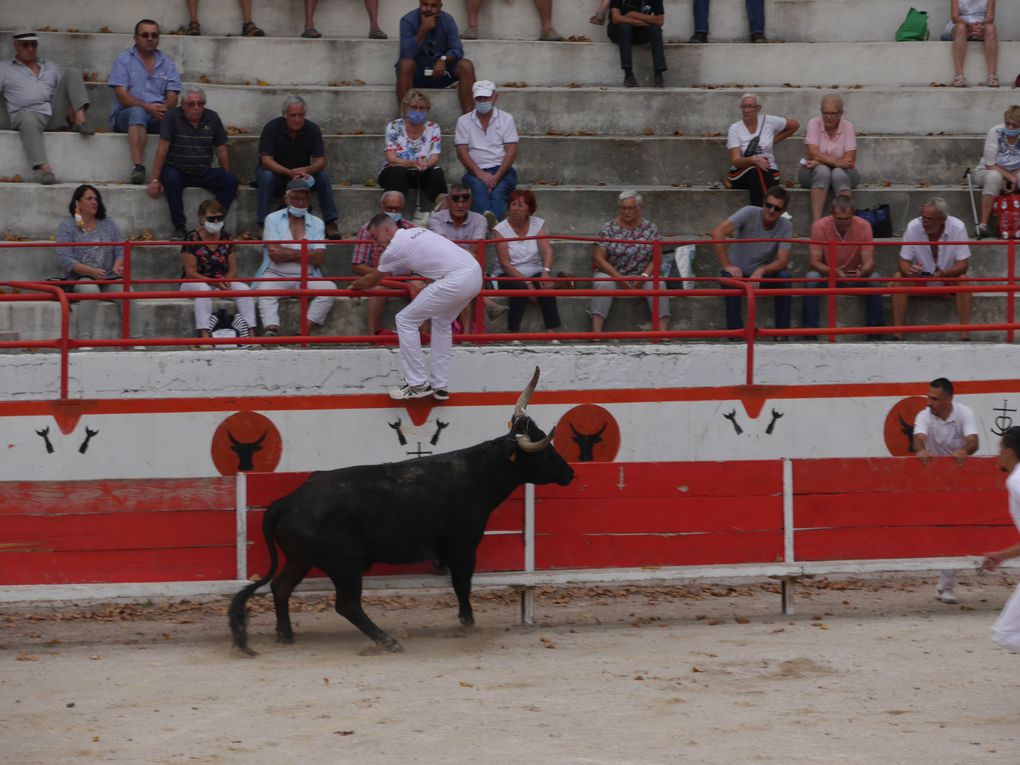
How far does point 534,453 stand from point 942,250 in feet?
20.2

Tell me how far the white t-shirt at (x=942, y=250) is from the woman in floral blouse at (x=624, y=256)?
2.42 m

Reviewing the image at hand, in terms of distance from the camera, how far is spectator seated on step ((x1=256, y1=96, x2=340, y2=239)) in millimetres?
15773

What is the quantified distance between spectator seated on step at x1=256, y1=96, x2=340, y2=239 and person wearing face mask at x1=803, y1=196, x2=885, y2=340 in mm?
4569

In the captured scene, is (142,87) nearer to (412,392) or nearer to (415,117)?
(415,117)

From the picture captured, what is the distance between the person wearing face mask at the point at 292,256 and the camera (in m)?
13.9

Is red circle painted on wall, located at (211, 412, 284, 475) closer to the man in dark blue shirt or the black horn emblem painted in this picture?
the black horn emblem painted

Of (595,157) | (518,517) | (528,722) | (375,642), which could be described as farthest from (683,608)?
(595,157)

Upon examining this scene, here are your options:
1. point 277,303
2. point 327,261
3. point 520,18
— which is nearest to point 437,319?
point 277,303

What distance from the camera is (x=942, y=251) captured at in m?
15.3

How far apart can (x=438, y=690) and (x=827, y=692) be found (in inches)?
84.5

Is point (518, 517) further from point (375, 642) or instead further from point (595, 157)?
point (595, 157)

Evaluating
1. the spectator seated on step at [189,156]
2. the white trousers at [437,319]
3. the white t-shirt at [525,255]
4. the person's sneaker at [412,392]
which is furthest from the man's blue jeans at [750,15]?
the person's sneaker at [412,392]

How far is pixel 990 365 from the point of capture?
45.4 ft

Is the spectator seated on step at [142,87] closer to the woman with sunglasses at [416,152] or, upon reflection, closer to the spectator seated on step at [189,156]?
the spectator seated on step at [189,156]
